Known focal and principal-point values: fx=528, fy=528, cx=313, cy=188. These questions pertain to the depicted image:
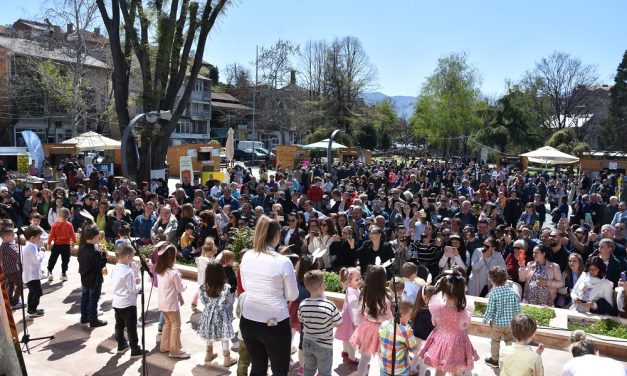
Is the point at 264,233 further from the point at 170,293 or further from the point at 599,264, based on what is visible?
the point at 599,264

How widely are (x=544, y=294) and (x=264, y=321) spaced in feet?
16.7

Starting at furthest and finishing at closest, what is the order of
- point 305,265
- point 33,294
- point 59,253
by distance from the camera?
1. point 59,253
2. point 33,294
3. point 305,265

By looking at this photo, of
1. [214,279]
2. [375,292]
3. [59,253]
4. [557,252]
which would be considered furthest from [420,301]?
[59,253]

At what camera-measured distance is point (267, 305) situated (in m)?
4.09

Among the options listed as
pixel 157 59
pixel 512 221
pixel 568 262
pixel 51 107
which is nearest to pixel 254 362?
pixel 568 262

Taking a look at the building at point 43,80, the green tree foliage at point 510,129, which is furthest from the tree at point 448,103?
the building at point 43,80

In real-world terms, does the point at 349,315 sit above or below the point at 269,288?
below

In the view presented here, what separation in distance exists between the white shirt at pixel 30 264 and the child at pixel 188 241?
2706 mm

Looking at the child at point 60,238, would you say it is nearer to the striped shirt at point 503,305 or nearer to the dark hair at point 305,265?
the dark hair at point 305,265

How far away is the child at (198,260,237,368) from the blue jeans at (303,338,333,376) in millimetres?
1344

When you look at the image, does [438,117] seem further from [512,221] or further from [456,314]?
[456,314]

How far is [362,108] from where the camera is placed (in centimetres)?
6019

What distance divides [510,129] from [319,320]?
2034 inches

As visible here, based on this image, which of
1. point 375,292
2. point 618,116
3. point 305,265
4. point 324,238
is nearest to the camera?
point 375,292
